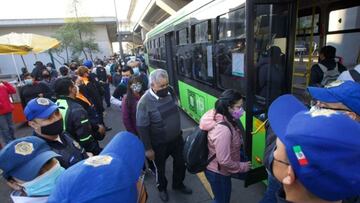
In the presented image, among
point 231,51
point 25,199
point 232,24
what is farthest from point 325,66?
point 25,199

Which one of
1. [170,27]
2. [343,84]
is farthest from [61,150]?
[170,27]

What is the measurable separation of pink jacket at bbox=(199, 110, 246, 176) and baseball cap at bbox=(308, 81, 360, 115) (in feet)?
A: 2.72

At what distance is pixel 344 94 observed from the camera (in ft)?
6.17

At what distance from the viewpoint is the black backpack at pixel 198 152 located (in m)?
2.41

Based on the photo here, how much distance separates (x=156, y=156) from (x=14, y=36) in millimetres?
7269

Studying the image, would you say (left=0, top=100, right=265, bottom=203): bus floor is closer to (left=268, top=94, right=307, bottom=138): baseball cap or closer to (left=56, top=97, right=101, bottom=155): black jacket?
(left=56, top=97, right=101, bottom=155): black jacket

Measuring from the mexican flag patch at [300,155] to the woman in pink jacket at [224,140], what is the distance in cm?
142

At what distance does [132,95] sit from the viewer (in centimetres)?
374

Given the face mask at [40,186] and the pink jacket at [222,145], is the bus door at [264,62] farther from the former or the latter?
the face mask at [40,186]

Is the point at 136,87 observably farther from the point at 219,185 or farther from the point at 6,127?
the point at 6,127

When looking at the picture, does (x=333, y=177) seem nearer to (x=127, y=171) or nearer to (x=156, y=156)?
(x=127, y=171)

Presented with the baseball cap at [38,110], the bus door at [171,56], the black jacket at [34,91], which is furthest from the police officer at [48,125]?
the bus door at [171,56]

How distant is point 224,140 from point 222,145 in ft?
0.17

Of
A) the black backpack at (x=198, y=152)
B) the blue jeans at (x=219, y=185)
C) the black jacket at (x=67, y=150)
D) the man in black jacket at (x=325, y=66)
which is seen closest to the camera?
the black jacket at (x=67, y=150)
